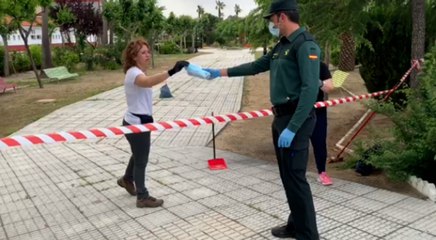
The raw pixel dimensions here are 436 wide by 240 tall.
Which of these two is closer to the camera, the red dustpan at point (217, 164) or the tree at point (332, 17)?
the red dustpan at point (217, 164)

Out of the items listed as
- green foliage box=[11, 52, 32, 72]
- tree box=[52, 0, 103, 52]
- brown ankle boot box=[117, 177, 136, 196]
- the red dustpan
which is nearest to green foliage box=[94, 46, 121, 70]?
green foliage box=[11, 52, 32, 72]

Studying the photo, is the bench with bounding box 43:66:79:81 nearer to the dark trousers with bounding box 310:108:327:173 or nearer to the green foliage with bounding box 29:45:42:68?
the green foliage with bounding box 29:45:42:68

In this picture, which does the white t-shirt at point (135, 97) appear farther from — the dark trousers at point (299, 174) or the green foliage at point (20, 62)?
the green foliage at point (20, 62)

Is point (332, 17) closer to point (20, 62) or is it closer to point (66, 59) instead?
point (66, 59)

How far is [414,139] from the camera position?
4.86 metres

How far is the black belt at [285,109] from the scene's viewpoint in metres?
3.21

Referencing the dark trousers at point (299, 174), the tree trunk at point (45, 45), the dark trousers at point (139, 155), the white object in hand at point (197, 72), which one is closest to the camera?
the dark trousers at point (299, 174)

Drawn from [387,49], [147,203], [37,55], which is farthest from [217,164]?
[37,55]

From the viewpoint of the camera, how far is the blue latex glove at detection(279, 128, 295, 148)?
3.09m

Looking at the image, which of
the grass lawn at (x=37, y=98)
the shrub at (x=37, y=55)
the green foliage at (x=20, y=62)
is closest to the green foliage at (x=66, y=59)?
the green foliage at (x=20, y=62)

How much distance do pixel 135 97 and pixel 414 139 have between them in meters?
3.05

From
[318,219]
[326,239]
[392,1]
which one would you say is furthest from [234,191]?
[392,1]

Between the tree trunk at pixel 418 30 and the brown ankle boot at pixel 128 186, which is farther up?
the tree trunk at pixel 418 30

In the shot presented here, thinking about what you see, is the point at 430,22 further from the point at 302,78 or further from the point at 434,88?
the point at 302,78
